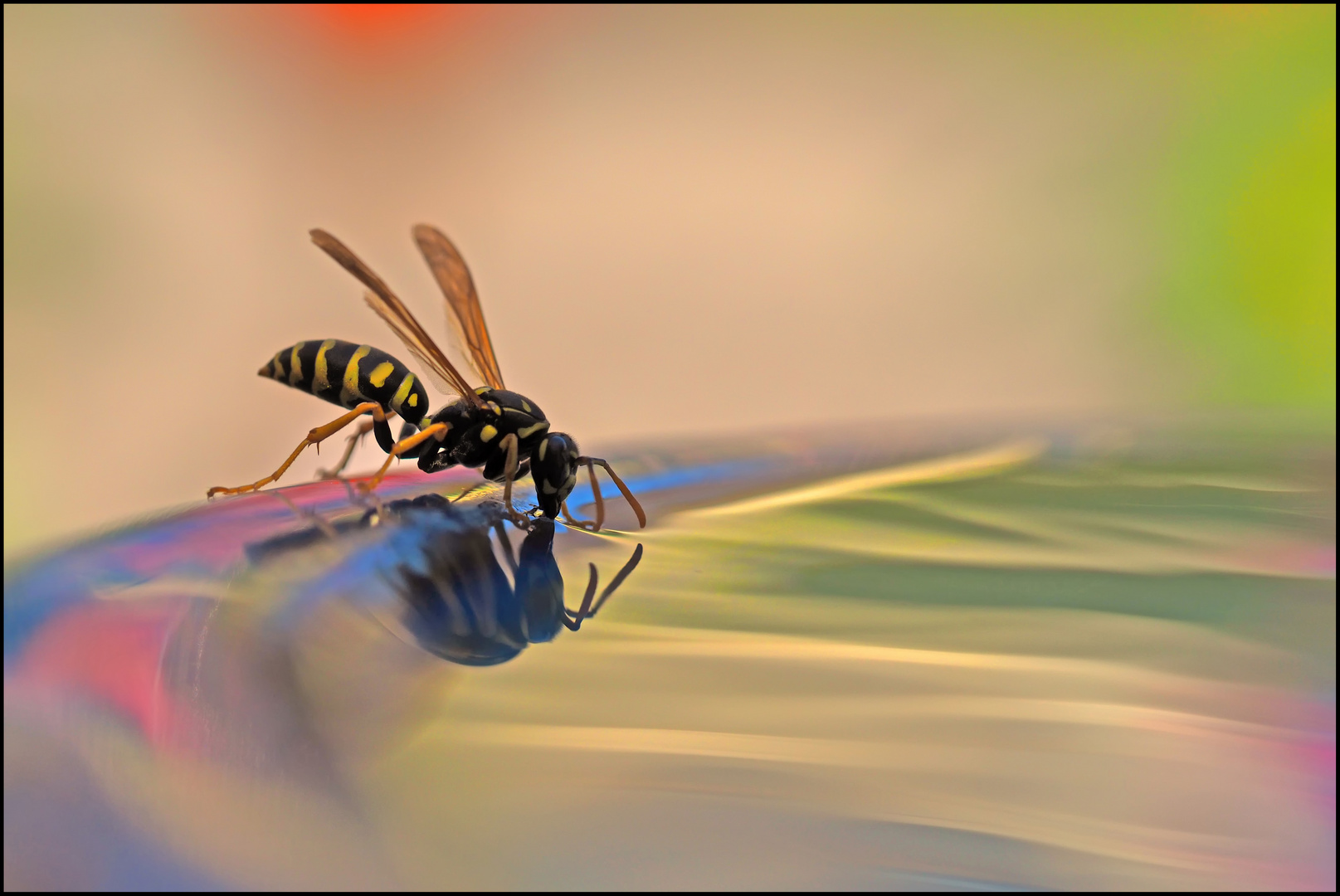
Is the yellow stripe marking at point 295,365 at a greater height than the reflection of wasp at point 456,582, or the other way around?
the yellow stripe marking at point 295,365

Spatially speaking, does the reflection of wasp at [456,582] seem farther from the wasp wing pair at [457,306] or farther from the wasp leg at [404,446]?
the wasp wing pair at [457,306]

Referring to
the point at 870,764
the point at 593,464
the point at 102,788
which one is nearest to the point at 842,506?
the point at 593,464

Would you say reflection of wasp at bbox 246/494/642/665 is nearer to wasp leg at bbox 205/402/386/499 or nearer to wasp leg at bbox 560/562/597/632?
wasp leg at bbox 560/562/597/632

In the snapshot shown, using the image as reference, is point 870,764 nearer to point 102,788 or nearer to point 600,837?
point 600,837

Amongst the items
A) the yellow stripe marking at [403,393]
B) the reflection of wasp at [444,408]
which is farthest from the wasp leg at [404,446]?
the yellow stripe marking at [403,393]

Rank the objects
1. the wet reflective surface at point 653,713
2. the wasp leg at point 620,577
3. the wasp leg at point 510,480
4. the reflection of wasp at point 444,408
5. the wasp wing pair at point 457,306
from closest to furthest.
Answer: the wet reflective surface at point 653,713 < the wasp leg at point 620,577 < the wasp leg at point 510,480 < the reflection of wasp at point 444,408 < the wasp wing pair at point 457,306

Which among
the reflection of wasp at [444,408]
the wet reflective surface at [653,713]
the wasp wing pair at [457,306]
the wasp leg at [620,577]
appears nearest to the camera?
the wet reflective surface at [653,713]

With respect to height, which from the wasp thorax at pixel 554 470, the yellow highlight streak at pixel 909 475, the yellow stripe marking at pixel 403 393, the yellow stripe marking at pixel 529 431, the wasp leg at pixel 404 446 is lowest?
the yellow highlight streak at pixel 909 475
